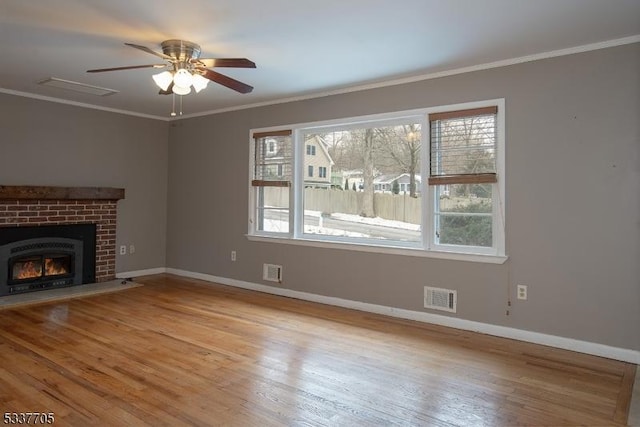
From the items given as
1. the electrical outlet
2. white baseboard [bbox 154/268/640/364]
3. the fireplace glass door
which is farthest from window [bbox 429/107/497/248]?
the fireplace glass door

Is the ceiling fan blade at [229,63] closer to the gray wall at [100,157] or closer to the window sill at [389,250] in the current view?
the window sill at [389,250]

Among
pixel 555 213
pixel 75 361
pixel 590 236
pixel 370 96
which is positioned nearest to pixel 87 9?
pixel 75 361

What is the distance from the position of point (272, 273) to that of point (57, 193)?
2796 millimetres

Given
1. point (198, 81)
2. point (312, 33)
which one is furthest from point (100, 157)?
point (312, 33)

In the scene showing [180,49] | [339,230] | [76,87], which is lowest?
[339,230]

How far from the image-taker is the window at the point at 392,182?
3.90 meters

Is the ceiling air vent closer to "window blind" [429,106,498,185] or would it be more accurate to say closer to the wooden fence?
the wooden fence

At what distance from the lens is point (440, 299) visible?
4.10m

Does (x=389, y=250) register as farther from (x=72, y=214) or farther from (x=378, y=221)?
(x=72, y=214)

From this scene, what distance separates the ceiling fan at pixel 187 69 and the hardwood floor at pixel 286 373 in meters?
1.99

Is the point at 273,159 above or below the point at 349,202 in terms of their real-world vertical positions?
above

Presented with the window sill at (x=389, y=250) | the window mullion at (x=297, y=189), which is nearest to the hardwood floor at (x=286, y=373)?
the window sill at (x=389, y=250)

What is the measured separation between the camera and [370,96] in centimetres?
457

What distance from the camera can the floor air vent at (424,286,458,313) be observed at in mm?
4031
